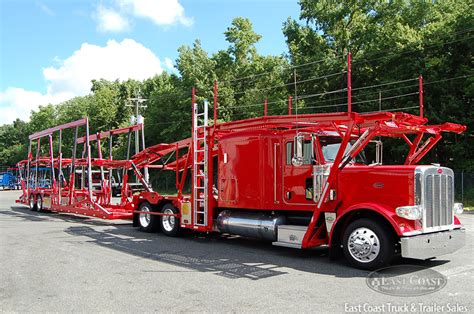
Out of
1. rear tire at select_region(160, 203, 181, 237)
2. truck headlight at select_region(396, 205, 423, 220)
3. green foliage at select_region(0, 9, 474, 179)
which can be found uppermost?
green foliage at select_region(0, 9, 474, 179)

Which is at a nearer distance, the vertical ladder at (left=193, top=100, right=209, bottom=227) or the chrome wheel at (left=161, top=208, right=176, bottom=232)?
the vertical ladder at (left=193, top=100, right=209, bottom=227)

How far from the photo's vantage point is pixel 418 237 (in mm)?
7398

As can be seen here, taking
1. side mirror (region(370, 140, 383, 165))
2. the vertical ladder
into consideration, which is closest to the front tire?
side mirror (region(370, 140, 383, 165))

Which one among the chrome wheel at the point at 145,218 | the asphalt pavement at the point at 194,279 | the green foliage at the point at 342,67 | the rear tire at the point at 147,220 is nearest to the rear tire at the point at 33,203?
the rear tire at the point at 147,220

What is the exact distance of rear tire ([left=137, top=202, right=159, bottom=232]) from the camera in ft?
42.1

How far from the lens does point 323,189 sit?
28.4 feet

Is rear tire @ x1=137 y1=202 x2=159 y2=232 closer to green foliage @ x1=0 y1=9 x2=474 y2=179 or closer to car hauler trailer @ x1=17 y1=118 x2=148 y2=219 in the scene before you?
car hauler trailer @ x1=17 y1=118 x2=148 y2=219

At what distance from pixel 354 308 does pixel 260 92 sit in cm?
3760


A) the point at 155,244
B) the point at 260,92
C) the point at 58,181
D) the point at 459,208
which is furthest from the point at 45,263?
the point at 260,92

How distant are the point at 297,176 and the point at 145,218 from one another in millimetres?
5631

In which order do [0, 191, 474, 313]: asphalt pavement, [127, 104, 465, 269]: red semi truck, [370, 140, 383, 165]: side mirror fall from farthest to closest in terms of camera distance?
[370, 140, 383, 165]: side mirror < [127, 104, 465, 269]: red semi truck < [0, 191, 474, 313]: asphalt pavement

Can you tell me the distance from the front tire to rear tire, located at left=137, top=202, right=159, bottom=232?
6408mm

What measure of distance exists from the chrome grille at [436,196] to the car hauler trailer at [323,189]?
18 mm

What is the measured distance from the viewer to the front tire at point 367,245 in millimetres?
7520
